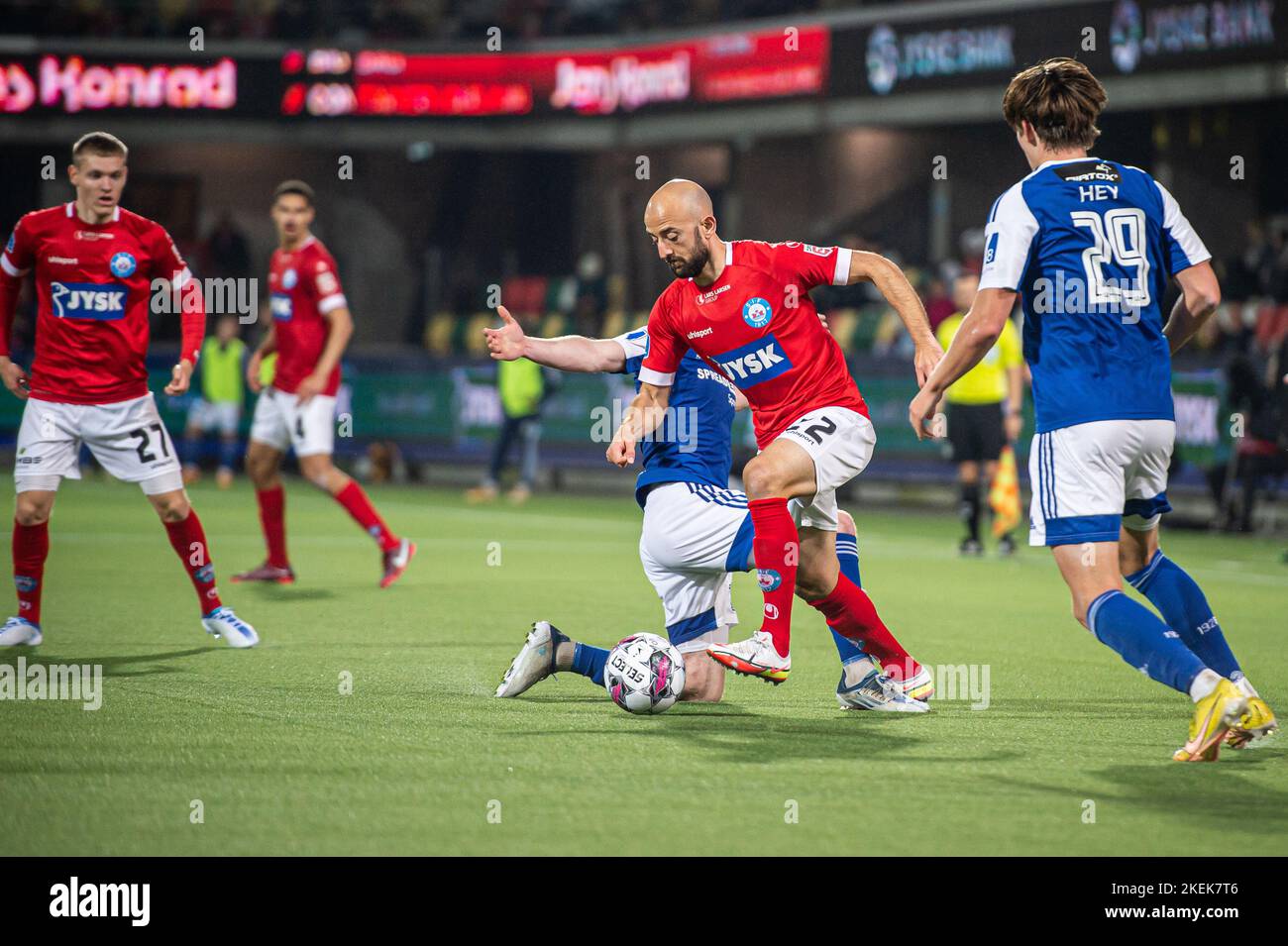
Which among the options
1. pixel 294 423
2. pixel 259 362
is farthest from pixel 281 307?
pixel 294 423

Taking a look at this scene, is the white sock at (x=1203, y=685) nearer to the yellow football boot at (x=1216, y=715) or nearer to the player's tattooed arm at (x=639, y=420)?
the yellow football boot at (x=1216, y=715)

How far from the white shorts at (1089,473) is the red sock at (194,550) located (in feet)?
14.1

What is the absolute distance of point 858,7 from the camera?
24.2 m

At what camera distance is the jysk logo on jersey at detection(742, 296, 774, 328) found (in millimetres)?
6422

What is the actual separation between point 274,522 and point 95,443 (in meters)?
3.03

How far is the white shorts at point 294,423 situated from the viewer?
11047 mm

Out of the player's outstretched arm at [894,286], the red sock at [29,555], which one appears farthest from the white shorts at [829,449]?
the red sock at [29,555]

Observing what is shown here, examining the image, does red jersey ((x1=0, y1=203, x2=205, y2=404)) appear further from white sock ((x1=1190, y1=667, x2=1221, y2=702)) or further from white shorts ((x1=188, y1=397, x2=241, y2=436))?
white shorts ((x1=188, y1=397, x2=241, y2=436))

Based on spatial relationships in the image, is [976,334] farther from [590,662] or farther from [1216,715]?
[590,662]

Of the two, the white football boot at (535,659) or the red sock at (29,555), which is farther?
the red sock at (29,555)

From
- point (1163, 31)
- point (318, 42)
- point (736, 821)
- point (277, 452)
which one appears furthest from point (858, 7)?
point (736, 821)

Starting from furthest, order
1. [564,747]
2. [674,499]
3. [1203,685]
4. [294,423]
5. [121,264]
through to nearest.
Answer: [294,423]
[121,264]
[674,499]
[564,747]
[1203,685]

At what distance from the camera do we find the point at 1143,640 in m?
5.41

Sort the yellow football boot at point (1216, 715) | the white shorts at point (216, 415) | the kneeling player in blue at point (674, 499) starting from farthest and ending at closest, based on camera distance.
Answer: the white shorts at point (216, 415)
the kneeling player in blue at point (674, 499)
the yellow football boot at point (1216, 715)
